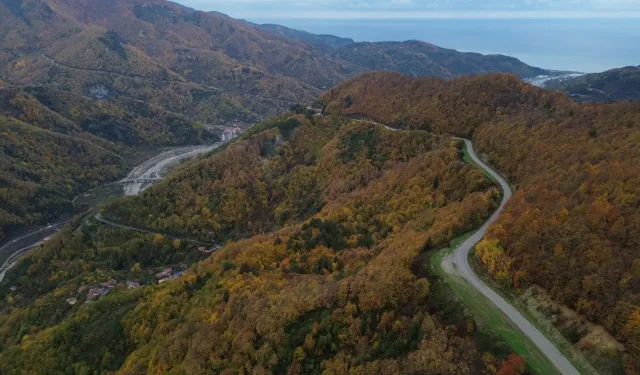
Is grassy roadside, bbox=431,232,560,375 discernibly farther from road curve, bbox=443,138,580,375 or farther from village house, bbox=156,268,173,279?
village house, bbox=156,268,173,279

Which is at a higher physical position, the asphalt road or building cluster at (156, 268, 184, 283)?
building cluster at (156, 268, 184, 283)

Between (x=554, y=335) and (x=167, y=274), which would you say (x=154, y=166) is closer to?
(x=167, y=274)

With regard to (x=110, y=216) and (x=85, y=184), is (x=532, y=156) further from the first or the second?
(x=85, y=184)

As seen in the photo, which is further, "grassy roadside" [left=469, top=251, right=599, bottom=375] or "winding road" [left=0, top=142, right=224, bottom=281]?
"winding road" [left=0, top=142, right=224, bottom=281]

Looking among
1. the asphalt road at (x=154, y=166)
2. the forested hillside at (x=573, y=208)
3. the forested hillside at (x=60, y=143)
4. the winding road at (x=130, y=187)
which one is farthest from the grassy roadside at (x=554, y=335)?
the asphalt road at (x=154, y=166)

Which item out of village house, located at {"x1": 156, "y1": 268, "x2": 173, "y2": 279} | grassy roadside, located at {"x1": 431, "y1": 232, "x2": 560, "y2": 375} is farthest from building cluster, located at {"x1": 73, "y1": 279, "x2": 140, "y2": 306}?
grassy roadside, located at {"x1": 431, "y1": 232, "x2": 560, "y2": 375}

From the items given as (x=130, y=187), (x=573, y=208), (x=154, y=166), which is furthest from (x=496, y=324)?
(x=154, y=166)

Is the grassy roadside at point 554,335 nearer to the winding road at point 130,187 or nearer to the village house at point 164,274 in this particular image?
the village house at point 164,274
